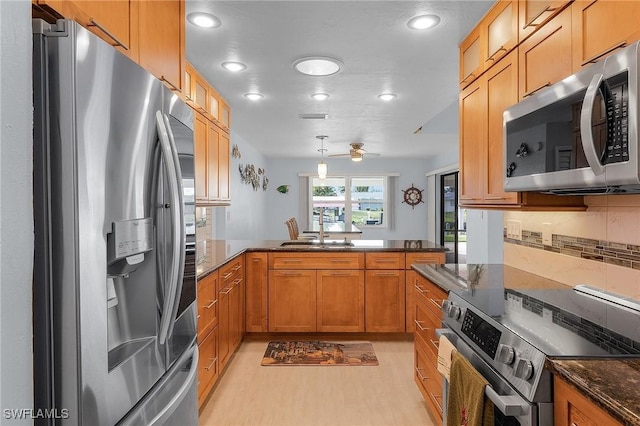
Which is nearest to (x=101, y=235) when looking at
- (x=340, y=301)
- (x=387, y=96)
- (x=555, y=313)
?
(x=555, y=313)

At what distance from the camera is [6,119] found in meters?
0.79

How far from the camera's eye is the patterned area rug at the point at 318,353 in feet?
10.7

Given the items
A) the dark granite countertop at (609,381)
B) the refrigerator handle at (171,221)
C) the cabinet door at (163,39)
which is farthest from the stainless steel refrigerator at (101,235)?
the dark granite countertop at (609,381)

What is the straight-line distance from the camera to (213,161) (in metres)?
3.29

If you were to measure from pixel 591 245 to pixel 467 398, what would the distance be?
98 cm

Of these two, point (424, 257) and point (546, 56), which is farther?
point (424, 257)

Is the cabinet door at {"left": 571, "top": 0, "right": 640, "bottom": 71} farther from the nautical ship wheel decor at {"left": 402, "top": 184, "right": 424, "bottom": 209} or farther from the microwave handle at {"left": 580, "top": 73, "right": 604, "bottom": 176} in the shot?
the nautical ship wheel decor at {"left": 402, "top": 184, "right": 424, "bottom": 209}

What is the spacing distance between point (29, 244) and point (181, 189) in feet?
1.52

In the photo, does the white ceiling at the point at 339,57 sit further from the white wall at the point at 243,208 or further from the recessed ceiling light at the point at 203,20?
the white wall at the point at 243,208

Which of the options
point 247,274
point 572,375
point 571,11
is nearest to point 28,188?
point 572,375

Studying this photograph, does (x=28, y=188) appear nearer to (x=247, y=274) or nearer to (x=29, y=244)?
(x=29, y=244)

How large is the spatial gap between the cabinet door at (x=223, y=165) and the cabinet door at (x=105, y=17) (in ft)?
7.12

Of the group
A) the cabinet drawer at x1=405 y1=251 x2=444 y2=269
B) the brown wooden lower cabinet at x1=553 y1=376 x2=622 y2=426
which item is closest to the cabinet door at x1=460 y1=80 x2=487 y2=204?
the cabinet drawer at x1=405 y1=251 x2=444 y2=269

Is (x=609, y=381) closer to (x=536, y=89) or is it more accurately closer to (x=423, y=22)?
(x=536, y=89)
